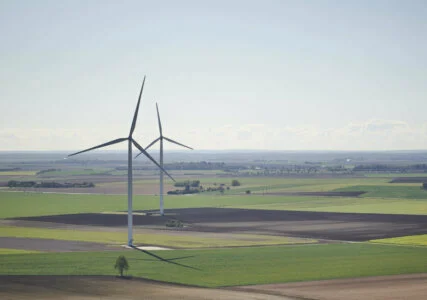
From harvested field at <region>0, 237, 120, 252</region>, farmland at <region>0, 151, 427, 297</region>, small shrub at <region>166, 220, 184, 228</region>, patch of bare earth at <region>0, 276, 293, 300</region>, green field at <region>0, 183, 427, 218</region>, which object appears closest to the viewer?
patch of bare earth at <region>0, 276, 293, 300</region>

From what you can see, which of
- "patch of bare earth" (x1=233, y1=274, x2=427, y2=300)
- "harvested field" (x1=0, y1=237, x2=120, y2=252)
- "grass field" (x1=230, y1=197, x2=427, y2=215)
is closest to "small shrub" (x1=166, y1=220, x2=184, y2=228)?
"harvested field" (x1=0, y1=237, x2=120, y2=252)

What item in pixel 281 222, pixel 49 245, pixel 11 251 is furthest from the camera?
pixel 281 222

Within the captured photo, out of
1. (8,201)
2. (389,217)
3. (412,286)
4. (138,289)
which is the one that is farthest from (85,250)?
(8,201)

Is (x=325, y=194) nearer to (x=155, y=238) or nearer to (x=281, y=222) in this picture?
(x=281, y=222)

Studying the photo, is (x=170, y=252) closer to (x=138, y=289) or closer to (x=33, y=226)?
(x=138, y=289)

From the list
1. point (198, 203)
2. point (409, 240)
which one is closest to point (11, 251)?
point (409, 240)

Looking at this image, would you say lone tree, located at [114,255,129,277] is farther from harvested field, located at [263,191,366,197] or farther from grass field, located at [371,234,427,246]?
harvested field, located at [263,191,366,197]
